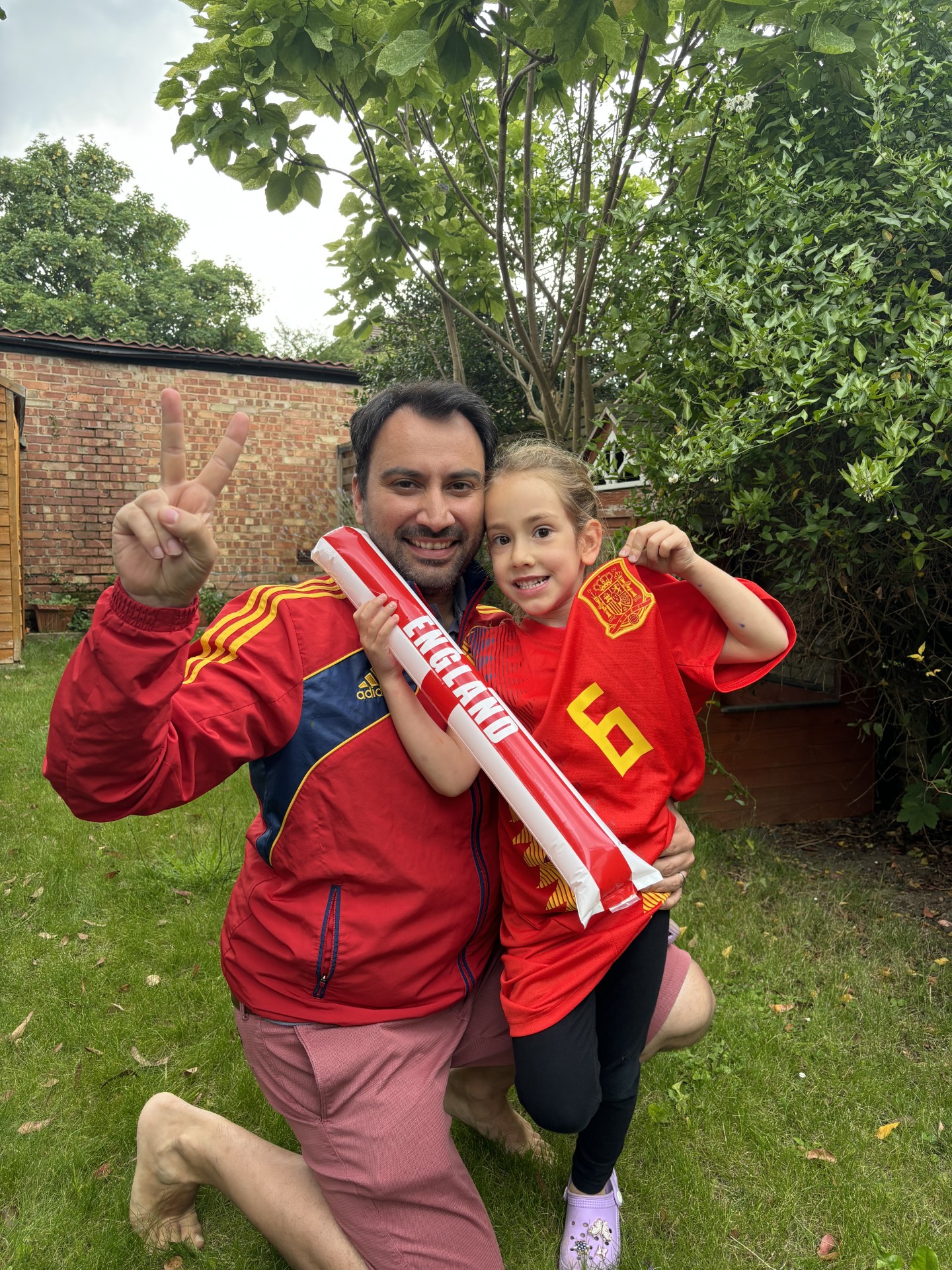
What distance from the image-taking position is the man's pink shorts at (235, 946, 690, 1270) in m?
1.77

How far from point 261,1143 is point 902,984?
2.79 meters

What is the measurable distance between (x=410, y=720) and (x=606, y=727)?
18.0 inches

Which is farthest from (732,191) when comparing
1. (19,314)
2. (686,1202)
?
(19,314)

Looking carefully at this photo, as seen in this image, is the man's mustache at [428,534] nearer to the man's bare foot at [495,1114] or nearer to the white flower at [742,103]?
the man's bare foot at [495,1114]

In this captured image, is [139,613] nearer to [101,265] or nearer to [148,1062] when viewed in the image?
[148,1062]

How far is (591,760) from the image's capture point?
1882 mm

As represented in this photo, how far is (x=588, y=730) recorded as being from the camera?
6.18 ft

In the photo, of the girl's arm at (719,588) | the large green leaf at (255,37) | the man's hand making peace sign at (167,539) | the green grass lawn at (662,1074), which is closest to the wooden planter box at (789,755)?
the green grass lawn at (662,1074)

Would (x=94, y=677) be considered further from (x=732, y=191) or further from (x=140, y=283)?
(x=140, y=283)

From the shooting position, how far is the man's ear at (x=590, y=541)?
6.88 ft

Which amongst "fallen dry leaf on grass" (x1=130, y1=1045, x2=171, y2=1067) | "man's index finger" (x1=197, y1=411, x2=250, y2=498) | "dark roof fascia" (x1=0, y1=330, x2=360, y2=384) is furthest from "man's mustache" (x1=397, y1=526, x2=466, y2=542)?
"dark roof fascia" (x1=0, y1=330, x2=360, y2=384)

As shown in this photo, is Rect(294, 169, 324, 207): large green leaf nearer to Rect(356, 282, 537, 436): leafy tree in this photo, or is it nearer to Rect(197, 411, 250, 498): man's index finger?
Rect(197, 411, 250, 498): man's index finger

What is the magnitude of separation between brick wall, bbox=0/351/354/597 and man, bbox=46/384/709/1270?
11593mm

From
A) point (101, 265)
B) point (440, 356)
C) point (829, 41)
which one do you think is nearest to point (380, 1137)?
point (829, 41)
